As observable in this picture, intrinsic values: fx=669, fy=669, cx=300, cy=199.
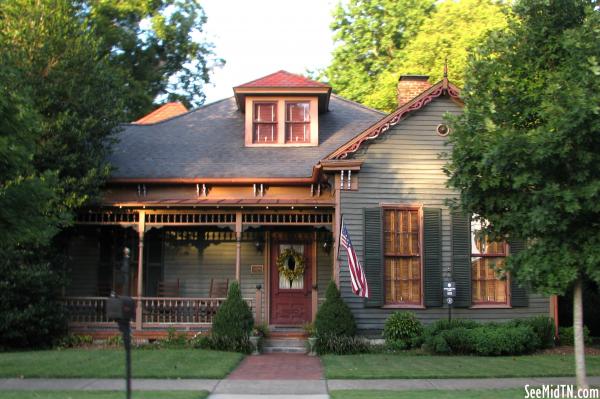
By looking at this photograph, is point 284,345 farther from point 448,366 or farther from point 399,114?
point 399,114

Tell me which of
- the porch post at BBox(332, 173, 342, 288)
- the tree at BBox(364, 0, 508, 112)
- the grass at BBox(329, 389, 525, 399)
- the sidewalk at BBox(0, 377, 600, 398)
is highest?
the tree at BBox(364, 0, 508, 112)

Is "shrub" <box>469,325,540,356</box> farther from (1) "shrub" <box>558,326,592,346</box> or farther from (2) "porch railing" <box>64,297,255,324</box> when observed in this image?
(2) "porch railing" <box>64,297,255,324</box>

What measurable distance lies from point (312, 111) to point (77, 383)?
10661 millimetres

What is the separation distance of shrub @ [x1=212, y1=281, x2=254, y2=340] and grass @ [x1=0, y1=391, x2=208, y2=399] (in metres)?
4.87

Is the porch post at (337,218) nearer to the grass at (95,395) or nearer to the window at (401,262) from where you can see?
the window at (401,262)

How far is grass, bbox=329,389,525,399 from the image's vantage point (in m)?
9.62

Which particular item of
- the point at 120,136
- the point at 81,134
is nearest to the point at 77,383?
the point at 81,134

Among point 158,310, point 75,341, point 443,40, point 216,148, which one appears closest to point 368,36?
point 443,40

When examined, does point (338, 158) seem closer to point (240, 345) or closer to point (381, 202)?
point (381, 202)

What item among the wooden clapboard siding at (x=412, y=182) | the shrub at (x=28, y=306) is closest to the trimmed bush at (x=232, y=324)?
the wooden clapboard siding at (x=412, y=182)

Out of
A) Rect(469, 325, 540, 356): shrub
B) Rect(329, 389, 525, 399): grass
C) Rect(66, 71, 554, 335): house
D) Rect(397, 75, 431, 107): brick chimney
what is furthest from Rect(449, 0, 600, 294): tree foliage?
Rect(397, 75, 431, 107): brick chimney

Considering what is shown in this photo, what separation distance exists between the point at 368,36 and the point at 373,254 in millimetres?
23264

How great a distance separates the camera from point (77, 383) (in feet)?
35.9

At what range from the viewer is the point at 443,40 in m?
28.8
